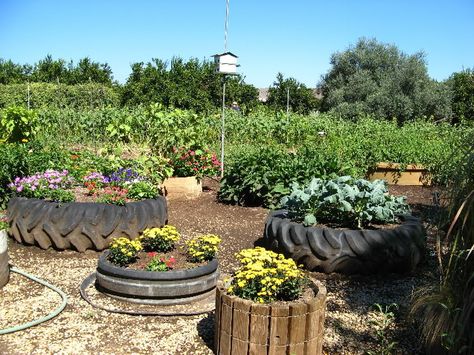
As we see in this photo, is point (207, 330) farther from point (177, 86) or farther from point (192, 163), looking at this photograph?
point (177, 86)

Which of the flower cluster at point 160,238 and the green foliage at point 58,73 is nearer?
the flower cluster at point 160,238

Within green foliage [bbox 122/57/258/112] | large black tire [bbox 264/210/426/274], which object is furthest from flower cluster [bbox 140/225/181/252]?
green foliage [bbox 122/57/258/112]

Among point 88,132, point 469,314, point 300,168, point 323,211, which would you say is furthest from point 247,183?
point 88,132

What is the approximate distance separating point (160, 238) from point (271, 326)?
6.58ft

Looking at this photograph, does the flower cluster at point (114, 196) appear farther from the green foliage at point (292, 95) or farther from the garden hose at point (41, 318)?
the green foliage at point (292, 95)

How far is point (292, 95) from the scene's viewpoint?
3062 centimetres

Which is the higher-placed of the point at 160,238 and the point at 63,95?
the point at 63,95

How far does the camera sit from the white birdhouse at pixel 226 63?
916cm

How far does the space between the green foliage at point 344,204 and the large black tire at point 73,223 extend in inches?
71.1

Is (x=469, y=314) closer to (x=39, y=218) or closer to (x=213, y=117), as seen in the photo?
(x=39, y=218)

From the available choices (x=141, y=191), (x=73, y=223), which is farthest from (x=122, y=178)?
(x=73, y=223)

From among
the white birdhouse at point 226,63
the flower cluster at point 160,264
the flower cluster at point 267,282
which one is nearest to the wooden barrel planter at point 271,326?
the flower cluster at point 267,282

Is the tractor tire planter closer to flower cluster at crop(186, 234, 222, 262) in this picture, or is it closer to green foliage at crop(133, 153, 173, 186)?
flower cluster at crop(186, 234, 222, 262)

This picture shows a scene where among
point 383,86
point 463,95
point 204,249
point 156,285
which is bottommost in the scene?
point 156,285
